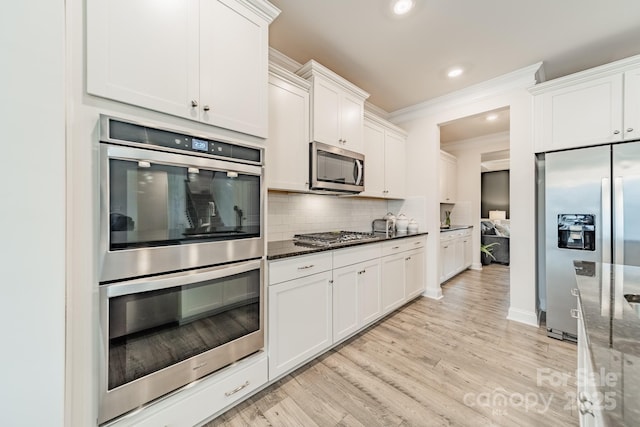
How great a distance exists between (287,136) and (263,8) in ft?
2.78

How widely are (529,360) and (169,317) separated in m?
2.68

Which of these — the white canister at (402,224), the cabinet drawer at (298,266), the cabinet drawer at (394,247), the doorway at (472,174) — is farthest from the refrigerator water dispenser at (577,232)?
the doorway at (472,174)

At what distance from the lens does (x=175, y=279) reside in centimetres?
120

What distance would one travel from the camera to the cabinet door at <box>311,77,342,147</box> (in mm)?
2254

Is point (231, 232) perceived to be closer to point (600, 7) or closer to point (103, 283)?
point (103, 283)

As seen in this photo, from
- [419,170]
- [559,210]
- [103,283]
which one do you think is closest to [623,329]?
[103,283]

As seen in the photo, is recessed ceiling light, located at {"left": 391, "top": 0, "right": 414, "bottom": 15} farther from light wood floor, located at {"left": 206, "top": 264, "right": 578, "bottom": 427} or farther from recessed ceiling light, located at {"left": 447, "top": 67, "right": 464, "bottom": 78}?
light wood floor, located at {"left": 206, "top": 264, "right": 578, "bottom": 427}

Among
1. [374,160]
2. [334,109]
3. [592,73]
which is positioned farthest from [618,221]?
[334,109]

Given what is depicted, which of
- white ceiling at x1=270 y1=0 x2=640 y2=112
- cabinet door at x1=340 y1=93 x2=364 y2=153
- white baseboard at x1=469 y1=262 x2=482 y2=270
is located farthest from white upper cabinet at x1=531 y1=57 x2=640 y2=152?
white baseboard at x1=469 y1=262 x2=482 y2=270

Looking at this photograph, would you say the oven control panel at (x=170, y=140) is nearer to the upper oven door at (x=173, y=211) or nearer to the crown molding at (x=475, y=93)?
the upper oven door at (x=173, y=211)

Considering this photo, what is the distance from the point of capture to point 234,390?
57.3 inches

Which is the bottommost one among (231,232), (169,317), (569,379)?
(569,379)

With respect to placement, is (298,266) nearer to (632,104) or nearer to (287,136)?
(287,136)

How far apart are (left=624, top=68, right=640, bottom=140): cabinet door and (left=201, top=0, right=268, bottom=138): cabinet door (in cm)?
310
